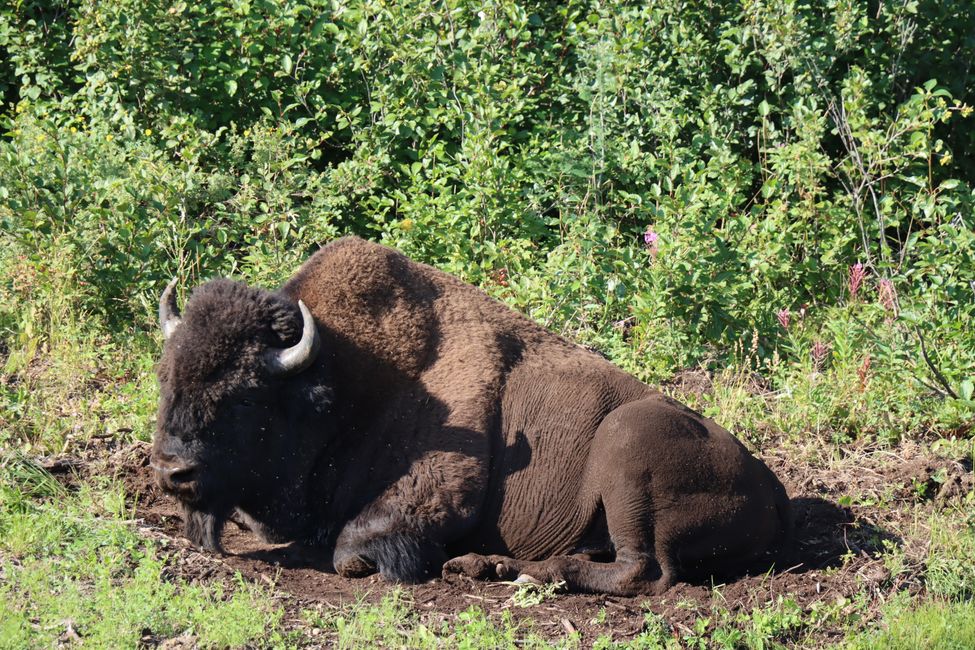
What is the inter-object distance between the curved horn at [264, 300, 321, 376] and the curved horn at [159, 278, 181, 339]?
1.89ft

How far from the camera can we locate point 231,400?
5.45 m

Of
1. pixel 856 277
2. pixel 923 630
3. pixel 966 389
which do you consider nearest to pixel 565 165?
pixel 856 277

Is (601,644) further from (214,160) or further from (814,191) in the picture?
(214,160)

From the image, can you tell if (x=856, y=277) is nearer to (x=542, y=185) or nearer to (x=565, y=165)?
(x=565, y=165)

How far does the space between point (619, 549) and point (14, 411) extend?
12.1ft

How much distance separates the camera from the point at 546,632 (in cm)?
497

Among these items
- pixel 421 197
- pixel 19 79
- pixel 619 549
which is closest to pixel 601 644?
pixel 619 549

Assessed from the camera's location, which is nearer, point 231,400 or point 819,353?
point 231,400

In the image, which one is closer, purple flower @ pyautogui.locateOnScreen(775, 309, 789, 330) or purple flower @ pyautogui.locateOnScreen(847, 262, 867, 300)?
purple flower @ pyautogui.locateOnScreen(847, 262, 867, 300)

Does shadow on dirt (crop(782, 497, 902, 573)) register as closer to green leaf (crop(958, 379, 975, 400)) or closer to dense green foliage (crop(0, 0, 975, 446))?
dense green foliage (crop(0, 0, 975, 446))

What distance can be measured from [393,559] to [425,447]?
0.59m

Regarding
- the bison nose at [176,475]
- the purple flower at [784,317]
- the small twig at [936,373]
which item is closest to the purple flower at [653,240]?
the purple flower at [784,317]

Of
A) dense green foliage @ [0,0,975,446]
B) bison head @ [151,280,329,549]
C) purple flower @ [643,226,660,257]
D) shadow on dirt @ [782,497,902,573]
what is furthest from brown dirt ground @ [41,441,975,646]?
purple flower @ [643,226,660,257]

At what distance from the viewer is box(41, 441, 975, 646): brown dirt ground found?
5.20 m
